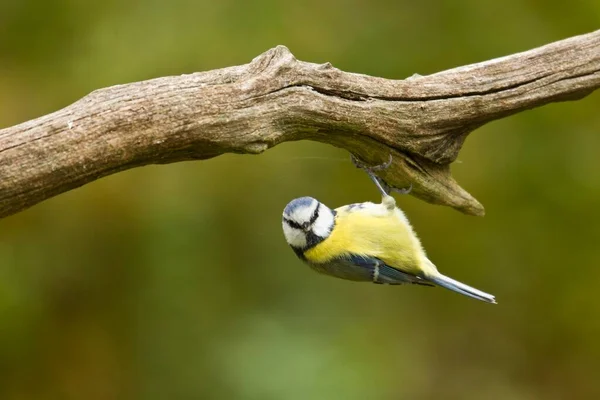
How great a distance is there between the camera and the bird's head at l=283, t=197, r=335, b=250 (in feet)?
10.4

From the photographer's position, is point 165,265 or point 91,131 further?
point 165,265

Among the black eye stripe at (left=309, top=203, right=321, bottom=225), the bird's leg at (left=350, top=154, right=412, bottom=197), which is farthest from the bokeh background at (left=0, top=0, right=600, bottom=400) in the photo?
the black eye stripe at (left=309, top=203, right=321, bottom=225)

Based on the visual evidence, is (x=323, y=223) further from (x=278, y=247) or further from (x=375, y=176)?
(x=278, y=247)

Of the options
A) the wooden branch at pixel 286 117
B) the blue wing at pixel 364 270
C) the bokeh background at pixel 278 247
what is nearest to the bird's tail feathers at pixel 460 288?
the blue wing at pixel 364 270

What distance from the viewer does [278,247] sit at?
5.25 m

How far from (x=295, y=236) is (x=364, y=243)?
1.03ft

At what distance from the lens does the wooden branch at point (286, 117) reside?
8.87ft

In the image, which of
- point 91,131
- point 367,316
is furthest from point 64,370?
point 91,131

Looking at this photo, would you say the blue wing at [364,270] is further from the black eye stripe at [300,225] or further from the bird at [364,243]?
the black eye stripe at [300,225]

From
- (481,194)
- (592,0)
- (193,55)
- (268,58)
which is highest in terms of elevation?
(193,55)

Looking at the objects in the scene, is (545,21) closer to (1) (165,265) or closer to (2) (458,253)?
(2) (458,253)

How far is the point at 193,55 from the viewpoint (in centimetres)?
541

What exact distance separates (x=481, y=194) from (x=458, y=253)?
0.46m

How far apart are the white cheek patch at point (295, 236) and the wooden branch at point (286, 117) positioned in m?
0.42
